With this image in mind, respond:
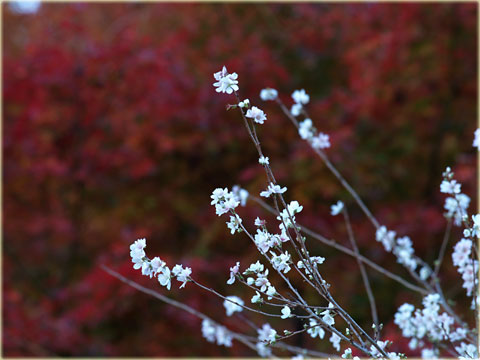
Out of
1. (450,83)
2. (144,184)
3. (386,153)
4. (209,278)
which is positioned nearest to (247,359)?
(209,278)

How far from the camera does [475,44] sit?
3344 mm

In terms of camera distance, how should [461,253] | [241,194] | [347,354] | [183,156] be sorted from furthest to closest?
[183,156] → [241,194] → [461,253] → [347,354]

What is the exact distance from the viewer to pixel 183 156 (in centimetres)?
355

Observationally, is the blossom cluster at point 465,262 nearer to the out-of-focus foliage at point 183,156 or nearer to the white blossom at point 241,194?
the white blossom at point 241,194

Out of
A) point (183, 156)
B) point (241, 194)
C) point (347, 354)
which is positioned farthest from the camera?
point (183, 156)

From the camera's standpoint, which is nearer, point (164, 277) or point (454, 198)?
point (164, 277)

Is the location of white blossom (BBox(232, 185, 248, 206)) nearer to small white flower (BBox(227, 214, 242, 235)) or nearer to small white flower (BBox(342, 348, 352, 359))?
small white flower (BBox(227, 214, 242, 235))

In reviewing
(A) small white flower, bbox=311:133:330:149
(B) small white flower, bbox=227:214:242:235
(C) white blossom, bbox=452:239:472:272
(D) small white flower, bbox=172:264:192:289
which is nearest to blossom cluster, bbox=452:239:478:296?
(C) white blossom, bbox=452:239:472:272

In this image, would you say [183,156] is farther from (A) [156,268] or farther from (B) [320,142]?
(A) [156,268]

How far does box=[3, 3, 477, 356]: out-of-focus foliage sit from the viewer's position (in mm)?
3045

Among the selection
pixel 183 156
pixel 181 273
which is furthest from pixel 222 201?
pixel 183 156

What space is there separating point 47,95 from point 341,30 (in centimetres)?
200

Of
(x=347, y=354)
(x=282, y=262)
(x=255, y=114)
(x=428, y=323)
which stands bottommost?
(x=347, y=354)

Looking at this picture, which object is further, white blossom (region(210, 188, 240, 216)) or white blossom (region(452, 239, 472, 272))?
white blossom (region(452, 239, 472, 272))
